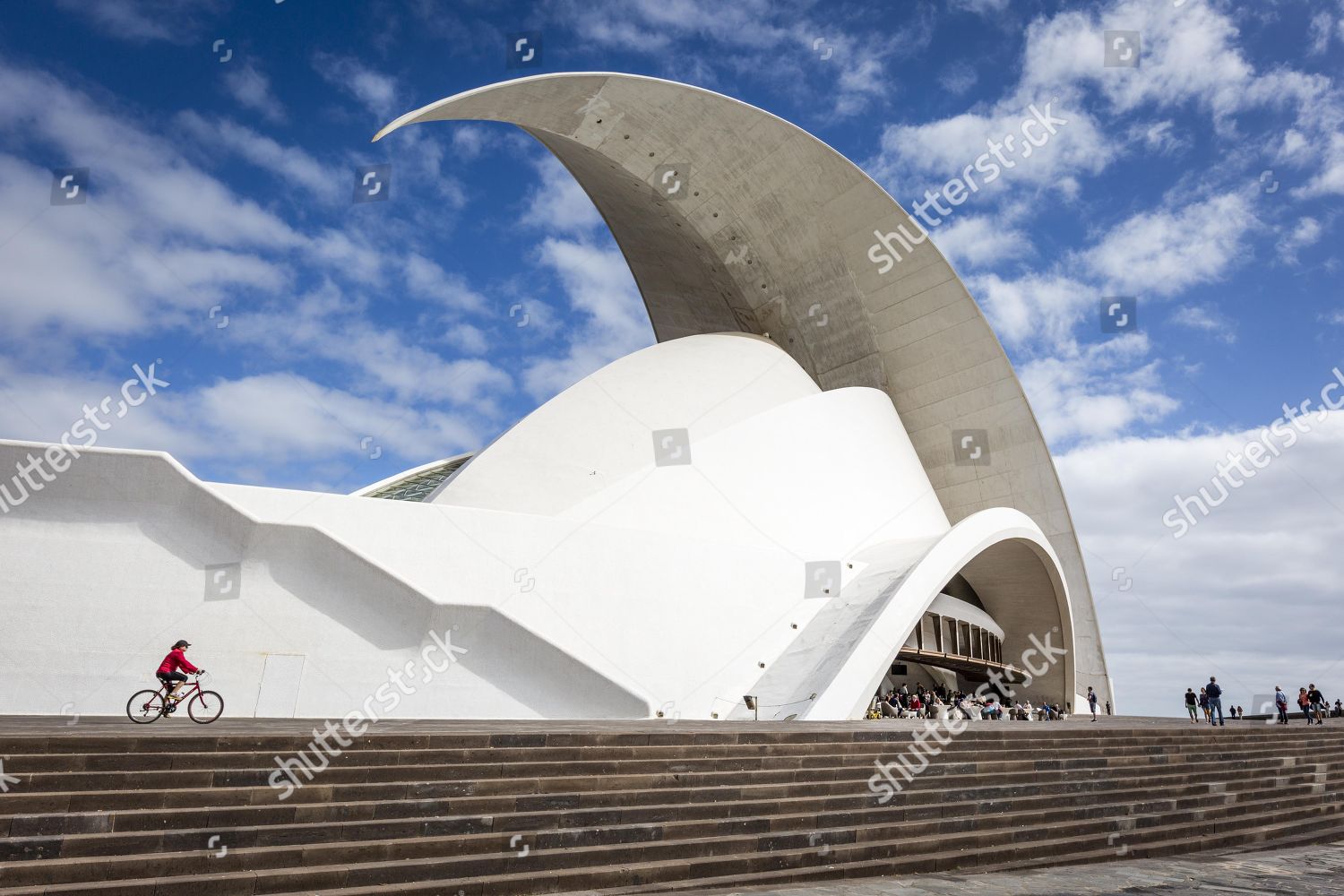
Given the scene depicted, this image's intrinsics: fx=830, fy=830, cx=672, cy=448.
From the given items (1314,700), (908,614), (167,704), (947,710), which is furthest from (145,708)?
(1314,700)

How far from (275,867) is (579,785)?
78.4 inches

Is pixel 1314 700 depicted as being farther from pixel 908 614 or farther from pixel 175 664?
pixel 175 664

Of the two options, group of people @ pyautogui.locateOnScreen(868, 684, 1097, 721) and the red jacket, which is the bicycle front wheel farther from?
group of people @ pyautogui.locateOnScreen(868, 684, 1097, 721)

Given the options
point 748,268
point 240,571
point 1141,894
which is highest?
point 748,268

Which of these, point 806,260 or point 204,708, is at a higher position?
point 806,260

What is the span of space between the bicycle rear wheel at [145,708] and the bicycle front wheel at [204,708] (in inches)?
11.4

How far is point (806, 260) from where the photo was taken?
18.9 metres

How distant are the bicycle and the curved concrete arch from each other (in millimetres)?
11392

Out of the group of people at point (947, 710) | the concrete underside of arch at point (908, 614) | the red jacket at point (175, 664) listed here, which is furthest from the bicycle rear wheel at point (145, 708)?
the group of people at point (947, 710)

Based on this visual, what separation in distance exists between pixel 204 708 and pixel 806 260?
14.8m

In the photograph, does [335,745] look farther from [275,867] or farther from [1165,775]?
[1165,775]

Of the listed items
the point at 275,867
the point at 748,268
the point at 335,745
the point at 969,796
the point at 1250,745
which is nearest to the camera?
the point at 275,867

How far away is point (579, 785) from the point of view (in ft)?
19.0

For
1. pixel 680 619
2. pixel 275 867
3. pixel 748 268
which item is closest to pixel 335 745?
pixel 275 867
